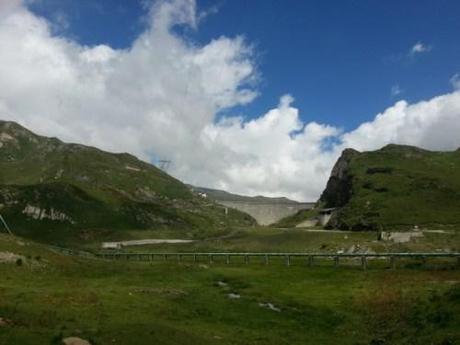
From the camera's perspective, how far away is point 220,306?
4650 centimetres

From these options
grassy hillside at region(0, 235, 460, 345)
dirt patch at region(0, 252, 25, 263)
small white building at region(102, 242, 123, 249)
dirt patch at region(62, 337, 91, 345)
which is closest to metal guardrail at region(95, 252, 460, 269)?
grassy hillside at region(0, 235, 460, 345)

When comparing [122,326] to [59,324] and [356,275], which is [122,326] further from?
[356,275]

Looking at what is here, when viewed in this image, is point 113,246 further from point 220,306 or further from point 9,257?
point 220,306

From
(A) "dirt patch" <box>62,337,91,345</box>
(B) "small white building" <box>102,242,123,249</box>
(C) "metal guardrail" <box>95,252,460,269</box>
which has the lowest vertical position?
(A) "dirt patch" <box>62,337,91,345</box>

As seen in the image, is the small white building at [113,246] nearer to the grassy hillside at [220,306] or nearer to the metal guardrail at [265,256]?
the metal guardrail at [265,256]

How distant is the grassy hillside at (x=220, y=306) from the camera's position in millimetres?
31922

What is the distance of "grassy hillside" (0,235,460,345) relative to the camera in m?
31.9

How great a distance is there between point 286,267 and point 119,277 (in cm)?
2708

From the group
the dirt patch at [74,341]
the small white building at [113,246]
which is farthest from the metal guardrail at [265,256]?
the small white building at [113,246]

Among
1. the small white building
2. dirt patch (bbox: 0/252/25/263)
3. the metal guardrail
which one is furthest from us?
the small white building

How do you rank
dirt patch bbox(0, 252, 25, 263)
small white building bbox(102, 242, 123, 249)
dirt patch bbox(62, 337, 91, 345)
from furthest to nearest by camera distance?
small white building bbox(102, 242, 123, 249), dirt patch bbox(0, 252, 25, 263), dirt patch bbox(62, 337, 91, 345)

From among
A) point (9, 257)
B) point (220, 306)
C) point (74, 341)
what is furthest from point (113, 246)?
point (74, 341)

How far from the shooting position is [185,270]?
73375 mm

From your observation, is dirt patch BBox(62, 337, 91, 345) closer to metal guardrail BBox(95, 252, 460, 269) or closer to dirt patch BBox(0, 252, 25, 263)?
dirt patch BBox(0, 252, 25, 263)
